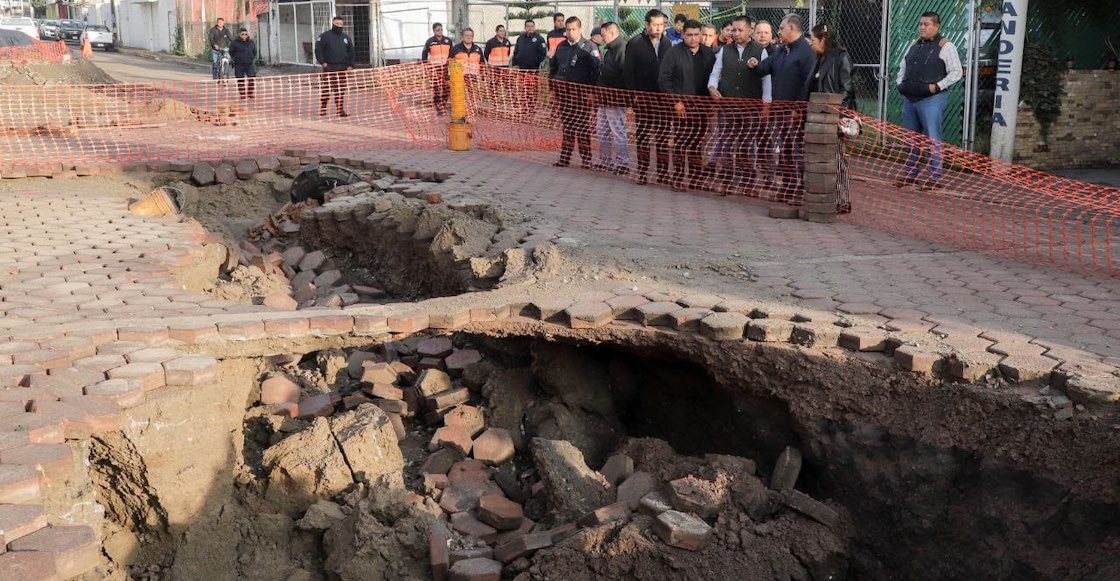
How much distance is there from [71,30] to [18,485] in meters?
47.0

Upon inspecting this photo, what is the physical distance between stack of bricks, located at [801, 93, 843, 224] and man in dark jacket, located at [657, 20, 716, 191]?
1.63m

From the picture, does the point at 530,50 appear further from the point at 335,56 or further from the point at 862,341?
the point at 862,341

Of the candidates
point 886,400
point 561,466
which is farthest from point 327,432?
point 886,400

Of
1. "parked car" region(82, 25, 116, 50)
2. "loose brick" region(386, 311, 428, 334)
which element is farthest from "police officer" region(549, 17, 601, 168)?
"parked car" region(82, 25, 116, 50)

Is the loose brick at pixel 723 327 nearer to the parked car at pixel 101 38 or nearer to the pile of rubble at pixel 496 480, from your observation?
the pile of rubble at pixel 496 480

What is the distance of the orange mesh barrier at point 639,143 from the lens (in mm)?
7641

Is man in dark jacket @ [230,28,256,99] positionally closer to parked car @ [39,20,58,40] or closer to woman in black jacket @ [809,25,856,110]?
woman in black jacket @ [809,25,856,110]

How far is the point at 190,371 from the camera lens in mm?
4180

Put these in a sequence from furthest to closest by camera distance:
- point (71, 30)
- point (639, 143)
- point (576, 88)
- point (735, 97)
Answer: point (71, 30) → point (576, 88) → point (639, 143) → point (735, 97)

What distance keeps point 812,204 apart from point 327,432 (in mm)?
4611

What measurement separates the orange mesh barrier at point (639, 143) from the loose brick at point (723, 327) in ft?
9.08

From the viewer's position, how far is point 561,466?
15.2 feet

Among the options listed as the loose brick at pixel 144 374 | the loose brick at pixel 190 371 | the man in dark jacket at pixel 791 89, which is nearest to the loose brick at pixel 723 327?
the loose brick at pixel 190 371

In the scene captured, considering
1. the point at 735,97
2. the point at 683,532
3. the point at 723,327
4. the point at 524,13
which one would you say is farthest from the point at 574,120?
the point at 524,13
